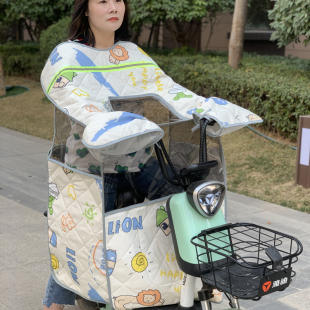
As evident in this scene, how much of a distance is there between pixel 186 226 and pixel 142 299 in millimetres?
447

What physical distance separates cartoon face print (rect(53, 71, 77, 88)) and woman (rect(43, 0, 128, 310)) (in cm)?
31

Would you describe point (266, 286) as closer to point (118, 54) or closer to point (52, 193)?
point (52, 193)

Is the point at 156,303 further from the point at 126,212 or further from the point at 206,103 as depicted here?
A: the point at 206,103

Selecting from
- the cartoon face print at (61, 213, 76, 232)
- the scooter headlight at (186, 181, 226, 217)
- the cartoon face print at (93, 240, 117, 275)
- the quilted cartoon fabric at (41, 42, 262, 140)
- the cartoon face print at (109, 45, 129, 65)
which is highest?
the cartoon face print at (109, 45, 129, 65)

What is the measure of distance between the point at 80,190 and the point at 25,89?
464 inches

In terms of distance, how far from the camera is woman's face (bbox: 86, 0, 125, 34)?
260 centimetres

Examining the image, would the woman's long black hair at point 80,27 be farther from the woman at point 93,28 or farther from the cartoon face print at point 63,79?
the cartoon face print at point 63,79

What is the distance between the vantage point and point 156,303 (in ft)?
7.90

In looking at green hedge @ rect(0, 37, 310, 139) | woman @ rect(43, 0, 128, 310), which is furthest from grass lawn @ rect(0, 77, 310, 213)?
woman @ rect(43, 0, 128, 310)

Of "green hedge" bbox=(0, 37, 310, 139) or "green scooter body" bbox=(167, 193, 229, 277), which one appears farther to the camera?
"green hedge" bbox=(0, 37, 310, 139)

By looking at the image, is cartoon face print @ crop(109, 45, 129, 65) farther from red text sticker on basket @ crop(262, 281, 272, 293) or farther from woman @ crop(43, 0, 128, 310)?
red text sticker on basket @ crop(262, 281, 272, 293)

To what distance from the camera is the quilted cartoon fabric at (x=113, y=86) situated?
7.72ft

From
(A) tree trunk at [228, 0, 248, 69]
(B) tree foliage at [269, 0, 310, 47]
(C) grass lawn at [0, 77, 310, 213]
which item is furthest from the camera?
(A) tree trunk at [228, 0, 248, 69]

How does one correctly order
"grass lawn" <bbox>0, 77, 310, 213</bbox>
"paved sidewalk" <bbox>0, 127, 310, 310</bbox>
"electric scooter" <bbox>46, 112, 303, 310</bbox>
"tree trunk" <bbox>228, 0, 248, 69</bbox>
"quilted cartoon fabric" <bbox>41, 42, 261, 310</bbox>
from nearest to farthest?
"electric scooter" <bbox>46, 112, 303, 310</bbox>
"quilted cartoon fabric" <bbox>41, 42, 261, 310</bbox>
"paved sidewalk" <bbox>0, 127, 310, 310</bbox>
"grass lawn" <bbox>0, 77, 310, 213</bbox>
"tree trunk" <bbox>228, 0, 248, 69</bbox>
